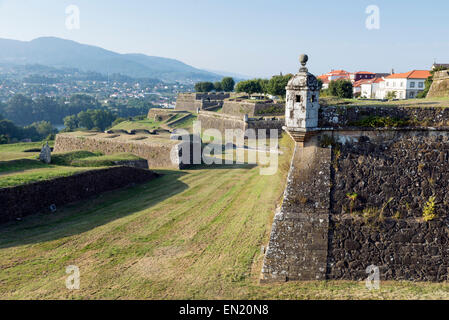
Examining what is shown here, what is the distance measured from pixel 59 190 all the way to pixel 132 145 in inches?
556

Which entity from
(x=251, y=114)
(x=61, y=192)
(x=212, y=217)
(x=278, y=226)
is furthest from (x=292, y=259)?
(x=251, y=114)

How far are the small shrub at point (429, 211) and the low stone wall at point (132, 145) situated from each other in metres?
21.0

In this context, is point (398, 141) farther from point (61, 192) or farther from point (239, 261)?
point (61, 192)

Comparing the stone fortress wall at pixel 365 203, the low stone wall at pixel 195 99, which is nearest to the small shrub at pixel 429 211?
the stone fortress wall at pixel 365 203

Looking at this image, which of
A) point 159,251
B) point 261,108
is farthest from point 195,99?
point 159,251

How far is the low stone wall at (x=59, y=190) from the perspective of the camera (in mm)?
15437

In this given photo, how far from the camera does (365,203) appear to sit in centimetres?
963

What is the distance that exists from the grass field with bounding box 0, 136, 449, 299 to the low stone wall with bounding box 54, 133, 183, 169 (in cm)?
906

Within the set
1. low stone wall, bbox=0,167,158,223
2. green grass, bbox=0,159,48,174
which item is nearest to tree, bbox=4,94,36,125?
green grass, bbox=0,159,48,174

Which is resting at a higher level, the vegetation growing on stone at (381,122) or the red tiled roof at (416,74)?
the red tiled roof at (416,74)

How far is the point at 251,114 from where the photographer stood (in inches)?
2052

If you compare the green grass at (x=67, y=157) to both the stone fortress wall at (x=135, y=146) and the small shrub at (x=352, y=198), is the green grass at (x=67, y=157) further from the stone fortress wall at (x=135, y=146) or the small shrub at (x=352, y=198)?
the small shrub at (x=352, y=198)

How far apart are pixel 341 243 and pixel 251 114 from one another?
43727 millimetres

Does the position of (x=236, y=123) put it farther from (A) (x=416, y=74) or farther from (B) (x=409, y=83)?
(A) (x=416, y=74)
